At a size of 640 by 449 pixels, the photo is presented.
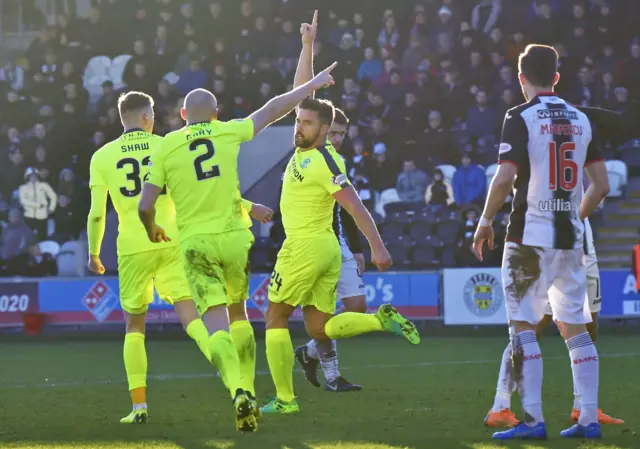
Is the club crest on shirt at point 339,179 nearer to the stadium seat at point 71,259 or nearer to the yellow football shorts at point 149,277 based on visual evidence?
Result: the yellow football shorts at point 149,277

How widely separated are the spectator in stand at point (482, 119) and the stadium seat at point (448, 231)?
6.24 ft

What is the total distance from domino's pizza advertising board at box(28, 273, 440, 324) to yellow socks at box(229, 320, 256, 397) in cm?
910

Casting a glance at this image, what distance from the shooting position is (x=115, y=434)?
761 centimetres

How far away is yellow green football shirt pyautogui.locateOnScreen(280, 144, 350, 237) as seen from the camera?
839 centimetres

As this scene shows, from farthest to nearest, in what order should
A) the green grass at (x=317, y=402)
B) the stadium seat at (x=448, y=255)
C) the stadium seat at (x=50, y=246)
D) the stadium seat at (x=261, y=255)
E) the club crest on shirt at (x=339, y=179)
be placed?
the stadium seat at (x=50, y=246) < the stadium seat at (x=261, y=255) < the stadium seat at (x=448, y=255) < the club crest on shirt at (x=339, y=179) < the green grass at (x=317, y=402)

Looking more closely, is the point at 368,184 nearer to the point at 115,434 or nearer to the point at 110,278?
the point at 110,278

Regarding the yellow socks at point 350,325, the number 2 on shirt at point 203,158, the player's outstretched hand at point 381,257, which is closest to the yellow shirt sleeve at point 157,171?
the number 2 on shirt at point 203,158

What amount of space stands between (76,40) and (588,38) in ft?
33.4

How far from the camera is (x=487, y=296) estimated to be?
56.5 feet

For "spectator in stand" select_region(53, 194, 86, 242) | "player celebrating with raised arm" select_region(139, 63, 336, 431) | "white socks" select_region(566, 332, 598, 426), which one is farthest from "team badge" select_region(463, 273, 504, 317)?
"white socks" select_region(566, 332, 598, 426)

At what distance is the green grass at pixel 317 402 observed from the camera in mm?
7188

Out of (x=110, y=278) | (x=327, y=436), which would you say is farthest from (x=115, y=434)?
(x=110, y=278)

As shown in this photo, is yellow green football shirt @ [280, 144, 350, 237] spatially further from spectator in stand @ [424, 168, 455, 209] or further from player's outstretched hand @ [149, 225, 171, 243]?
spectator in stand @ [424, 168, 455, 209]

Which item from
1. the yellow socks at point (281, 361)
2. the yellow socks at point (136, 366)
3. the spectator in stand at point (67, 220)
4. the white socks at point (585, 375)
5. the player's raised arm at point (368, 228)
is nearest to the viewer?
the white socks at point (585, 375)
